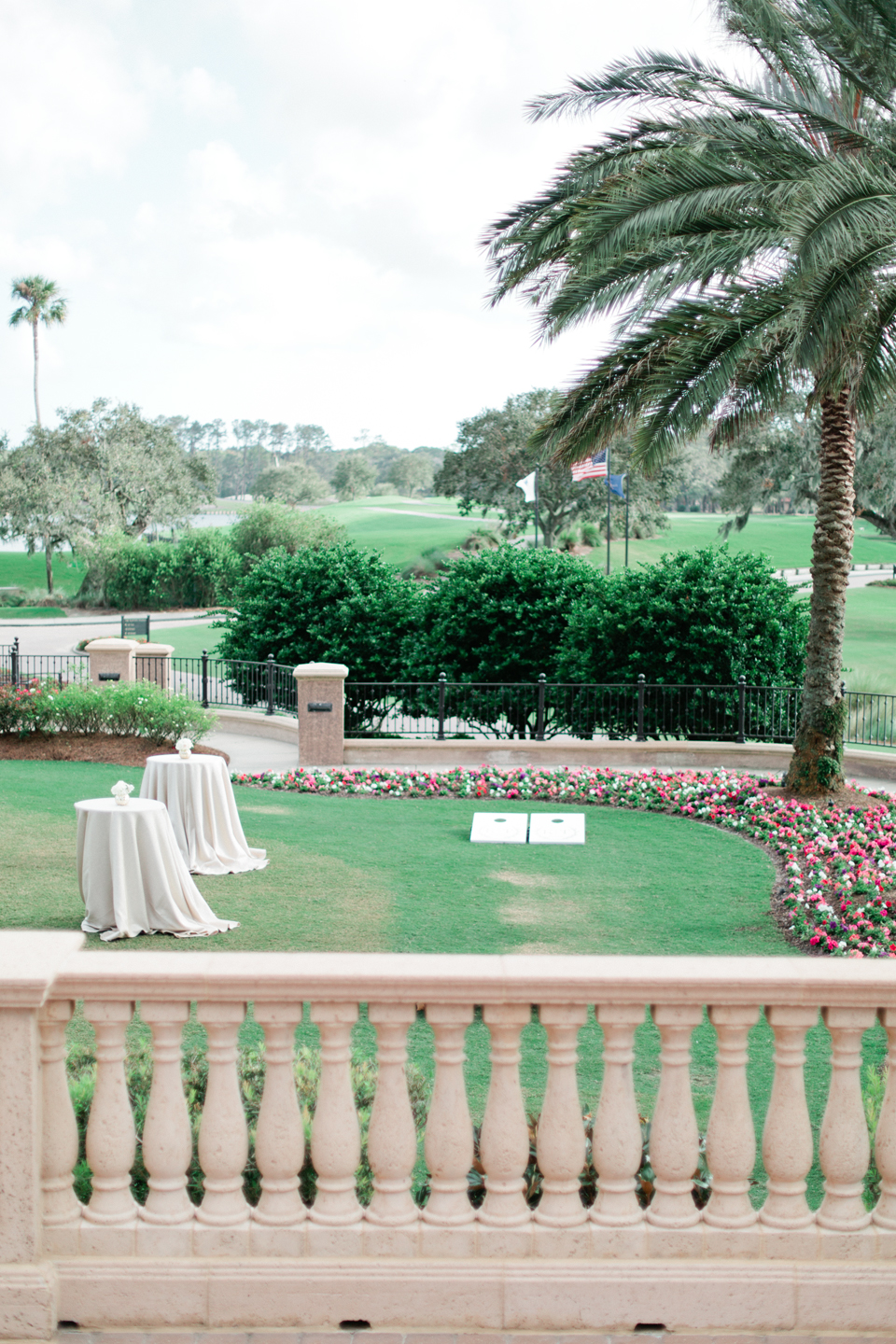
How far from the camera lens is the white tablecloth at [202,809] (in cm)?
922

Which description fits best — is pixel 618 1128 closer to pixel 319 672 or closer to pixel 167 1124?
pixel 167 1124

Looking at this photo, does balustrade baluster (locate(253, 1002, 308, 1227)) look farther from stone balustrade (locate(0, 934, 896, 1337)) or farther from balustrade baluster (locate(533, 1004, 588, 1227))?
balustrade baluster (locate(533, 1004, 588, 1227))

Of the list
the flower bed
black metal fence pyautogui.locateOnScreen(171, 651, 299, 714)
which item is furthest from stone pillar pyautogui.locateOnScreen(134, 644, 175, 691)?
the flower bed

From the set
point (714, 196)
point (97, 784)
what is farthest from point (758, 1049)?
point (97, 784)

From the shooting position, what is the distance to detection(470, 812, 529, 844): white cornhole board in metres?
11.0

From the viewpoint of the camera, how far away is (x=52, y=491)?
56.6 m

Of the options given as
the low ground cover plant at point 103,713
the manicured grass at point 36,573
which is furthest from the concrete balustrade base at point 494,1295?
the manicured grass at point 36,573

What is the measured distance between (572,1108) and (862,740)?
20.3 meters

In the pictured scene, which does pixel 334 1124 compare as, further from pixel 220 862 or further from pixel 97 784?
pixel 97 784

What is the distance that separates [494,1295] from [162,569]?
5219 cm

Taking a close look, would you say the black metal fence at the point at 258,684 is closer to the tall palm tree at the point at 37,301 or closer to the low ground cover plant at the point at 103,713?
the low ground cover plant at the point at 103,713

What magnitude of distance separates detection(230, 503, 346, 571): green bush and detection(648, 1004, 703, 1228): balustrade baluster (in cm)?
4926

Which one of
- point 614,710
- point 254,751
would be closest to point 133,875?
point 254,751

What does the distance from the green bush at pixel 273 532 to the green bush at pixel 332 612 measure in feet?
98.7
